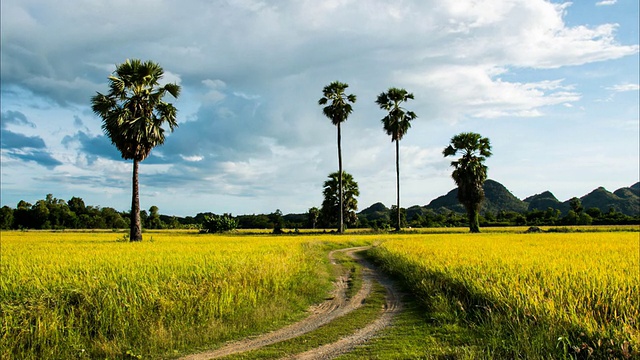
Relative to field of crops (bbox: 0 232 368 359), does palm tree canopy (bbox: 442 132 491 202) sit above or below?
above

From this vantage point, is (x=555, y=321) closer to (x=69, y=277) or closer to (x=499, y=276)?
(x=499, y=276)

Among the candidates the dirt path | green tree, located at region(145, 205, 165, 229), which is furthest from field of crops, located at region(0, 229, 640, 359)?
green tree, located at region(145, 205, 165, 229)

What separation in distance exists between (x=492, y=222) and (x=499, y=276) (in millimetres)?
80976

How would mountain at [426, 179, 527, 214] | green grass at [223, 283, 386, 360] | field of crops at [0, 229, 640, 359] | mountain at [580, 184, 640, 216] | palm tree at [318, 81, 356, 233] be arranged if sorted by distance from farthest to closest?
mountain at [426, 179, 527, 214] → mountain at [580, 184, 640, 216] → palm tree at [318, 81, 356, 233] → green grass at [223, 283, 386, 360] → field of crops at [0, 229, 640, 359]

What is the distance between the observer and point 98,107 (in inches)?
1195

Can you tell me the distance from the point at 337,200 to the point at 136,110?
40446 millimetres

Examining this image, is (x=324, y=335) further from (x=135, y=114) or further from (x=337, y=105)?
(x=337, y=105)

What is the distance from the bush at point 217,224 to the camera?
61.7 meters

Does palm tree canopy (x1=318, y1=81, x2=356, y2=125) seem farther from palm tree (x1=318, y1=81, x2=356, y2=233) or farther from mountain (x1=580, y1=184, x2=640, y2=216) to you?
mountain (x1=580, y1=184, x2=640, y2=216)

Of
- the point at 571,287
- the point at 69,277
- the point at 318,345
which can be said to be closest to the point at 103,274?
the point at 69,277

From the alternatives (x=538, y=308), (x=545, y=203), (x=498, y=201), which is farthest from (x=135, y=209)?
(x=545, y=203)

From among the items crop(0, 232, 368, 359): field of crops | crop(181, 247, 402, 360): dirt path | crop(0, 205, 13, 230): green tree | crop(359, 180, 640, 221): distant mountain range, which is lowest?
crop(181, 247, 402, 360): dirt path

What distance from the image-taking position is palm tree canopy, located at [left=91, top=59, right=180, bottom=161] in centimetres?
2984

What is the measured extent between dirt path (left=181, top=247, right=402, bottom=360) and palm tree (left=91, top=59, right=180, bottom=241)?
22905mm
